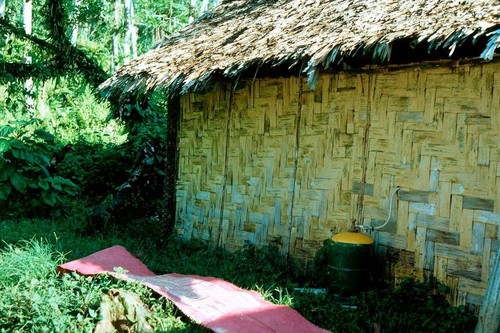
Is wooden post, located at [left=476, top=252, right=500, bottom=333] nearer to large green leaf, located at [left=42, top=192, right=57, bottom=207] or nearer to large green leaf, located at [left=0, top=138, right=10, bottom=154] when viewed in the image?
large green leaf, located at [left=42, top=192, right=57, bottom=207]

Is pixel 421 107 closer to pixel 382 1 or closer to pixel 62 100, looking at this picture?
pixel 382 1

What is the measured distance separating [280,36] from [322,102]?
2.49 ft

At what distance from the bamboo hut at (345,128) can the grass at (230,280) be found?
0.24 metres

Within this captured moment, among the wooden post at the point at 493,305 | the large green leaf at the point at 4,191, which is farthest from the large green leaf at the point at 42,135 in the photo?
the wooden post at the point at 493,305

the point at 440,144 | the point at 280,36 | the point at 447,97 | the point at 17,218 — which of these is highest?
the point at 280,36

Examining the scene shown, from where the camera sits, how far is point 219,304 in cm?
462

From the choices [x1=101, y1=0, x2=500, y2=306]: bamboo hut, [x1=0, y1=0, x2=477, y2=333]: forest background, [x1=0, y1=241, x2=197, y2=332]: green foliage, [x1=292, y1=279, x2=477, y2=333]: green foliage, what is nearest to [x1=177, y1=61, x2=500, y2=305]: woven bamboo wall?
[x1=101, y1=0, x2=500, y2=306]: bamboo hut

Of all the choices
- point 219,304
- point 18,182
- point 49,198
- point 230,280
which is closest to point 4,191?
point 18,182

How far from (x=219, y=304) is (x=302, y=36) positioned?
8.50 feet

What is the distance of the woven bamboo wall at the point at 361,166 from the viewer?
191 inches

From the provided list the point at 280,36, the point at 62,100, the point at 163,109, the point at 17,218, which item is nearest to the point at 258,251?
the point at 280,36

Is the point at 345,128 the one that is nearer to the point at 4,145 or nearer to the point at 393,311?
the point at 393,311

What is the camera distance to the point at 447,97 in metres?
5.07

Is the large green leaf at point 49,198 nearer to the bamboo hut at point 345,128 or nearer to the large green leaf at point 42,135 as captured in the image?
the large green leaf at point 42,135
